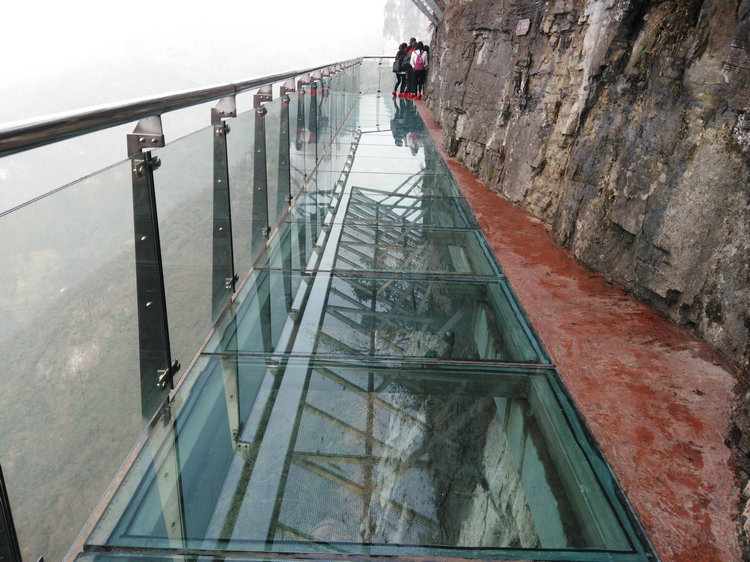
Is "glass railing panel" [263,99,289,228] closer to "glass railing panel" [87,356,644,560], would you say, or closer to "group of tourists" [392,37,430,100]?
"glass railing panel" [87,356,644,560]

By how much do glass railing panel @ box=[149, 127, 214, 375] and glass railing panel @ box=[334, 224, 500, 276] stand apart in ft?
4.23

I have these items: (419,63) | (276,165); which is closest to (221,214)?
(276,165)

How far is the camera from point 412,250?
420cm

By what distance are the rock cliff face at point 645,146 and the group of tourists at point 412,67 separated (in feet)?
31.2

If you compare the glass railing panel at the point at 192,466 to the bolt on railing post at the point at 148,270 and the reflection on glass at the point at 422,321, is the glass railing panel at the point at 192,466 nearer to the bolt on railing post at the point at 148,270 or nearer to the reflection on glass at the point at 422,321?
the bolt on railing post at the point at 148,270

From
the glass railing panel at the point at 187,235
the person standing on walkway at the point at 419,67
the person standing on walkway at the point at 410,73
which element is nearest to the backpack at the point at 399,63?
the person standing on walkway at the point at 410,73

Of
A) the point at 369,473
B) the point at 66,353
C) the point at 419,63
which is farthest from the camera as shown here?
the point at 419,63

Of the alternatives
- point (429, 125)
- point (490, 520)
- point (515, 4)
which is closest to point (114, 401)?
point (490, 520)

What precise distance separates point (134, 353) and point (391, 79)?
16367 mm

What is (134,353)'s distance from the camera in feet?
6.24

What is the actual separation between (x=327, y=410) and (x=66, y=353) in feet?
3.66

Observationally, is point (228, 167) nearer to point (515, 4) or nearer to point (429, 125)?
point (515, 4)

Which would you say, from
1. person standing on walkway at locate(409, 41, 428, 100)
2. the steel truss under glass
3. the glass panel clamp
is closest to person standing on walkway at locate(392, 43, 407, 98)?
person standing on walkway at locate(409, 41, 428, 100)

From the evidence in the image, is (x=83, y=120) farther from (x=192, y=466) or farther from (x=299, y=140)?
(x=299, y=140)
